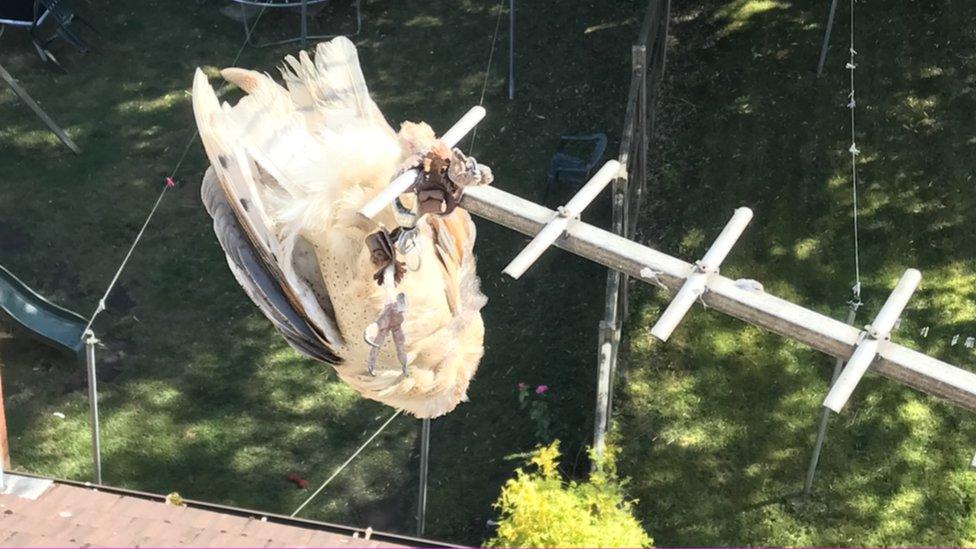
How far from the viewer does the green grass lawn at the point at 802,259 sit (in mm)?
6168

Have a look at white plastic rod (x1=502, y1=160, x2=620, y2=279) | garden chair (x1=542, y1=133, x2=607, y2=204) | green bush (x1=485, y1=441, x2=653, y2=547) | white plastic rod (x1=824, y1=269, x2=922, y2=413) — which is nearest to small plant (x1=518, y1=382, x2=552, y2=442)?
green bush (x1=485, y1=441, x2=653, y2=547)

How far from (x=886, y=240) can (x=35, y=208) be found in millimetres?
6399

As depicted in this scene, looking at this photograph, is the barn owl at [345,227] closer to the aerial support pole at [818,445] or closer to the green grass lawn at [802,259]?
the aerial support pole at [818,445]

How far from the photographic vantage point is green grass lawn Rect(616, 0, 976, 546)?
6.17 meters

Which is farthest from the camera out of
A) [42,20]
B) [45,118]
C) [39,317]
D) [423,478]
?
[42,20]

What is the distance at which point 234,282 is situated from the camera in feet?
25.3

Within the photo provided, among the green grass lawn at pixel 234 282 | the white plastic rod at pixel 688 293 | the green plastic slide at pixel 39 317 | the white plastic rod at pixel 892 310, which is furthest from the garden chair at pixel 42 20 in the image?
the white plastic rod at pixel 892 310

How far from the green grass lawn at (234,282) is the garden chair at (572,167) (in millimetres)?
202

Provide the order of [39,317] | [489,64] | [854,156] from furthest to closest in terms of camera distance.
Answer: [489,64]
[854,156]
[39,317]

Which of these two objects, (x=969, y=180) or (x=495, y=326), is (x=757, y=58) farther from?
(x=495, y=326)

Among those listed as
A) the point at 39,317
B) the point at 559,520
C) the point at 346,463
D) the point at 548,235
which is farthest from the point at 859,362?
the point at 39,317

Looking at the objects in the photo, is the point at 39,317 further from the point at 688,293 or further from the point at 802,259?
the point at 688,293

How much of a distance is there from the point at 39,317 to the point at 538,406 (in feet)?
11.7

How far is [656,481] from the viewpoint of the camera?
20.7 ft
